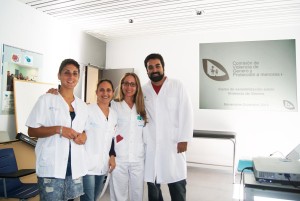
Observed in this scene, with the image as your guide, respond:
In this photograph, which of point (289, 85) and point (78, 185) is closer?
point (78, 185)

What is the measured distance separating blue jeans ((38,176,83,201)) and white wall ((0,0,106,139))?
86.6 inches

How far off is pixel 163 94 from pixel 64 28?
298cm

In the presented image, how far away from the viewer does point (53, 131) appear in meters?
1.44

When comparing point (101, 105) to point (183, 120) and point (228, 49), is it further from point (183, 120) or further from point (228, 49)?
point (228, 49)

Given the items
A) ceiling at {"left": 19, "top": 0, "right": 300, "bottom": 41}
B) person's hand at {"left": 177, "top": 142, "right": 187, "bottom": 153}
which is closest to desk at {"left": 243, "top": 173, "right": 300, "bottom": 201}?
person's hand at {"left": 177, "top": 142, "right": 187, "bottom": 153}

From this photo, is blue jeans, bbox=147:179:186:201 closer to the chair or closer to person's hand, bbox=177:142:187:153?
person's hand, bbox=177:142:187:153

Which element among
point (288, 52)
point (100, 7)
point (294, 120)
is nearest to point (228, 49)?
point (288, 52)

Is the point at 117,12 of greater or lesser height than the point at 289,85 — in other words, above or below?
above

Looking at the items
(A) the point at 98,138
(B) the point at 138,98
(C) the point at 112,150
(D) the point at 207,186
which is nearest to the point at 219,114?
(D) the point at 207,186

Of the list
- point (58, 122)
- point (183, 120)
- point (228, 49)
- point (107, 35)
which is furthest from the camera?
point (107, 35)

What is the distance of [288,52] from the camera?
425 centimetres

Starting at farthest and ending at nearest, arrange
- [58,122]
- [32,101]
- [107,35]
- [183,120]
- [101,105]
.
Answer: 1. [107,35]
2. [32,101]
3. [183,120]
4. [101,105]
5. [58,122]

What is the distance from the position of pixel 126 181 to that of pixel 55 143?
28.6 inches

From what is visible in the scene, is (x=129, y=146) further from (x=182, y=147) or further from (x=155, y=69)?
(x=155, y=69)
